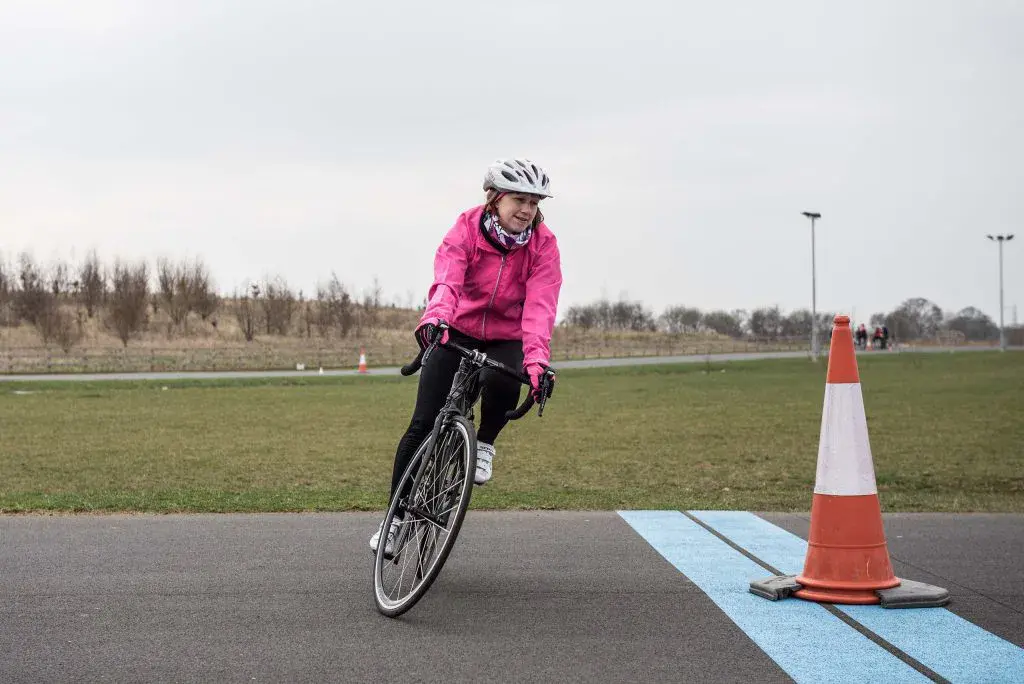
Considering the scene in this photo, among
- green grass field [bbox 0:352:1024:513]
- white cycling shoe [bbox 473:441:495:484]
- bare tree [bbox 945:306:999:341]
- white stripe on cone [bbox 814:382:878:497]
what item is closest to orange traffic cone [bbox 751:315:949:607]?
white stripe on cone [bbox 814:382:878:497]

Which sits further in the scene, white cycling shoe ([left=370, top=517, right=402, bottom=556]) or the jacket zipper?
the jacket zipper

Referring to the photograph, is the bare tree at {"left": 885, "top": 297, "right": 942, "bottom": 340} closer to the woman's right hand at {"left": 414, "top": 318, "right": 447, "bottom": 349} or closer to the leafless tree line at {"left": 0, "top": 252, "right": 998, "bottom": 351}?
the leafless tree line at {"left": 0, "top": 252, "right": 998, "bottom": 351}

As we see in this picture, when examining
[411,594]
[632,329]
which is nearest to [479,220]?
[411,594]

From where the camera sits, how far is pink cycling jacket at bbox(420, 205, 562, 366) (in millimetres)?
5441

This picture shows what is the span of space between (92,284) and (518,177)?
9188cm

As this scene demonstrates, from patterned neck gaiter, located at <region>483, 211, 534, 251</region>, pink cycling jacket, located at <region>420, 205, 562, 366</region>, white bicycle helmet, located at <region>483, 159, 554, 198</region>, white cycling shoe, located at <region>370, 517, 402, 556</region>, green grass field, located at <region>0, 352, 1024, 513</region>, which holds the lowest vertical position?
green grass field, located at <region>0, 352, 1024, 513</region>

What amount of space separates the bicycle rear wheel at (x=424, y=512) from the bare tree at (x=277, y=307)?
88.5 metres

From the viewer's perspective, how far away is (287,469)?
11742mm

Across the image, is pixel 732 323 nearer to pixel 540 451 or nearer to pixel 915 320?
pixel 915 320

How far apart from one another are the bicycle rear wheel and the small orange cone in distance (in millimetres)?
1681

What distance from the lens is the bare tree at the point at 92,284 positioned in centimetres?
9069

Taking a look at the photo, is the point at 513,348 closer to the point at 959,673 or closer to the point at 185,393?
the point at 959,673

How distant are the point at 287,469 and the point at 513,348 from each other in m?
6.47

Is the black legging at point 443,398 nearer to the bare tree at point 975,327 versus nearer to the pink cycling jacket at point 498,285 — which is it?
the pink cycling jacket at point 498,285
